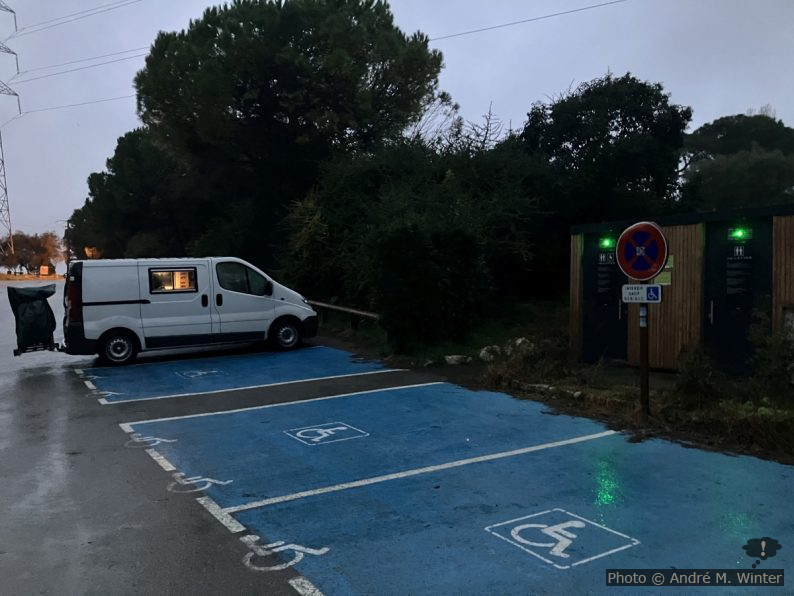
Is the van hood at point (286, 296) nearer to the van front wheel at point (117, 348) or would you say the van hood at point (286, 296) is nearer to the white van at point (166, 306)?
the white van at point (166, 306)

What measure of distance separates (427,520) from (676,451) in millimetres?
3046

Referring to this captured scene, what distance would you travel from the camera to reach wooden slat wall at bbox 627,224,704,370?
9562 millimetres

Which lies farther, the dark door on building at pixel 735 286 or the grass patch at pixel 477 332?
the grass patch at pixel 477 332

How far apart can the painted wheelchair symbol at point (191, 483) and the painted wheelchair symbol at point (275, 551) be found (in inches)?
50.3

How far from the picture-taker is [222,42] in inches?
945

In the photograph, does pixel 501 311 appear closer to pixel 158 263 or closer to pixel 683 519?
pixel 158 263

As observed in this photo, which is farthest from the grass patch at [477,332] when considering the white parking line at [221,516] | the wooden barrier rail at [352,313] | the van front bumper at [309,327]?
the white parking line at [221,516]

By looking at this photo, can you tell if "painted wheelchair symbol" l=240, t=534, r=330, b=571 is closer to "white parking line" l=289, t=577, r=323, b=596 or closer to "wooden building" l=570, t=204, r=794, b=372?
"white parking line" l=289, t=577, r=323, b=596

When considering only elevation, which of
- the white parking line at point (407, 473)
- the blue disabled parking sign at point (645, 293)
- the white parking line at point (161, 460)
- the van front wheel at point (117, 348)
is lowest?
the white parking line at point (161, 460)

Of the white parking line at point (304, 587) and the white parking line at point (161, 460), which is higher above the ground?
the white parking line at point (304, 587)

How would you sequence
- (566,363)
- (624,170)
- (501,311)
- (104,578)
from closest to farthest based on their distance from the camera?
(104,578)
(566,363)
(501,311)
(624,170)

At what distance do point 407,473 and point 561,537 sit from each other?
6.04ft

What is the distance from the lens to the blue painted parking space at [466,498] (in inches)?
158

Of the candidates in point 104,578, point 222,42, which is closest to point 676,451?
point 104,578
